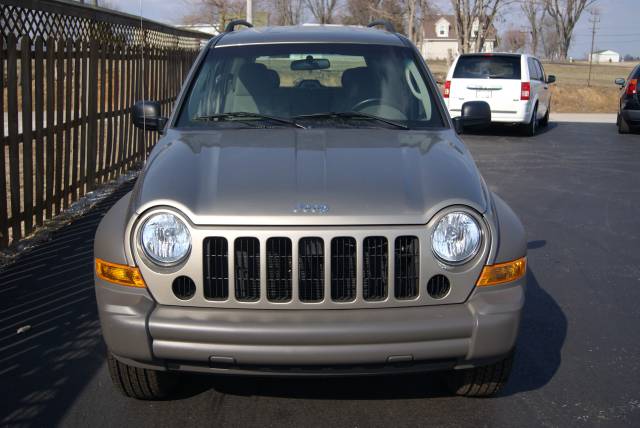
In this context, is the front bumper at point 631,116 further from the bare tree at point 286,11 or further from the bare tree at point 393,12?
the bare tree at point 286,11

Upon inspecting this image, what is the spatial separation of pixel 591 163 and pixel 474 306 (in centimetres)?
1016

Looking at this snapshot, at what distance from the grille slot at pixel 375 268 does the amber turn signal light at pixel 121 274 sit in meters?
0.95

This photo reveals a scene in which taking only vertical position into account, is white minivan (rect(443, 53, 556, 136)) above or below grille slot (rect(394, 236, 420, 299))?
above

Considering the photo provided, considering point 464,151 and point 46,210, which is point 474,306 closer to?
point 464,151

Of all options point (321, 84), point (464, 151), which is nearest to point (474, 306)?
point (464, 151)

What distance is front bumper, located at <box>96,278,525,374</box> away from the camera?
3143mm

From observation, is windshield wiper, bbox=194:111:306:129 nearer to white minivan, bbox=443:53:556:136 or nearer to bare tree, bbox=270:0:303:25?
white minivan, bbox=443:53:556:136

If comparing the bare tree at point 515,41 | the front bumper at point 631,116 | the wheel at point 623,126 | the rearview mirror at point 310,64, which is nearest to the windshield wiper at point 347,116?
the rearview mirror at point 310,64

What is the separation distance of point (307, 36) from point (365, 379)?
2.32m

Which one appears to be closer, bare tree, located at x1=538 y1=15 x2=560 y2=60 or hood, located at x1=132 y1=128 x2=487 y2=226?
hood, located at x1=132 y1=128 x2=487 y2=226

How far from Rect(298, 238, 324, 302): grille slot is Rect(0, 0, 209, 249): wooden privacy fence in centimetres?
392

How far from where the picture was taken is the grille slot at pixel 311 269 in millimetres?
3229

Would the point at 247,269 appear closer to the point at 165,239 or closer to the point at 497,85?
the point at 165,239

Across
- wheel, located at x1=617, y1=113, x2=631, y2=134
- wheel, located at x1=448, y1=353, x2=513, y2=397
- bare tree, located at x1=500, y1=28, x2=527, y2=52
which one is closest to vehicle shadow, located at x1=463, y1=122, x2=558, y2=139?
wheel, located at x1=617, y1=113, x2=631, y2=134
